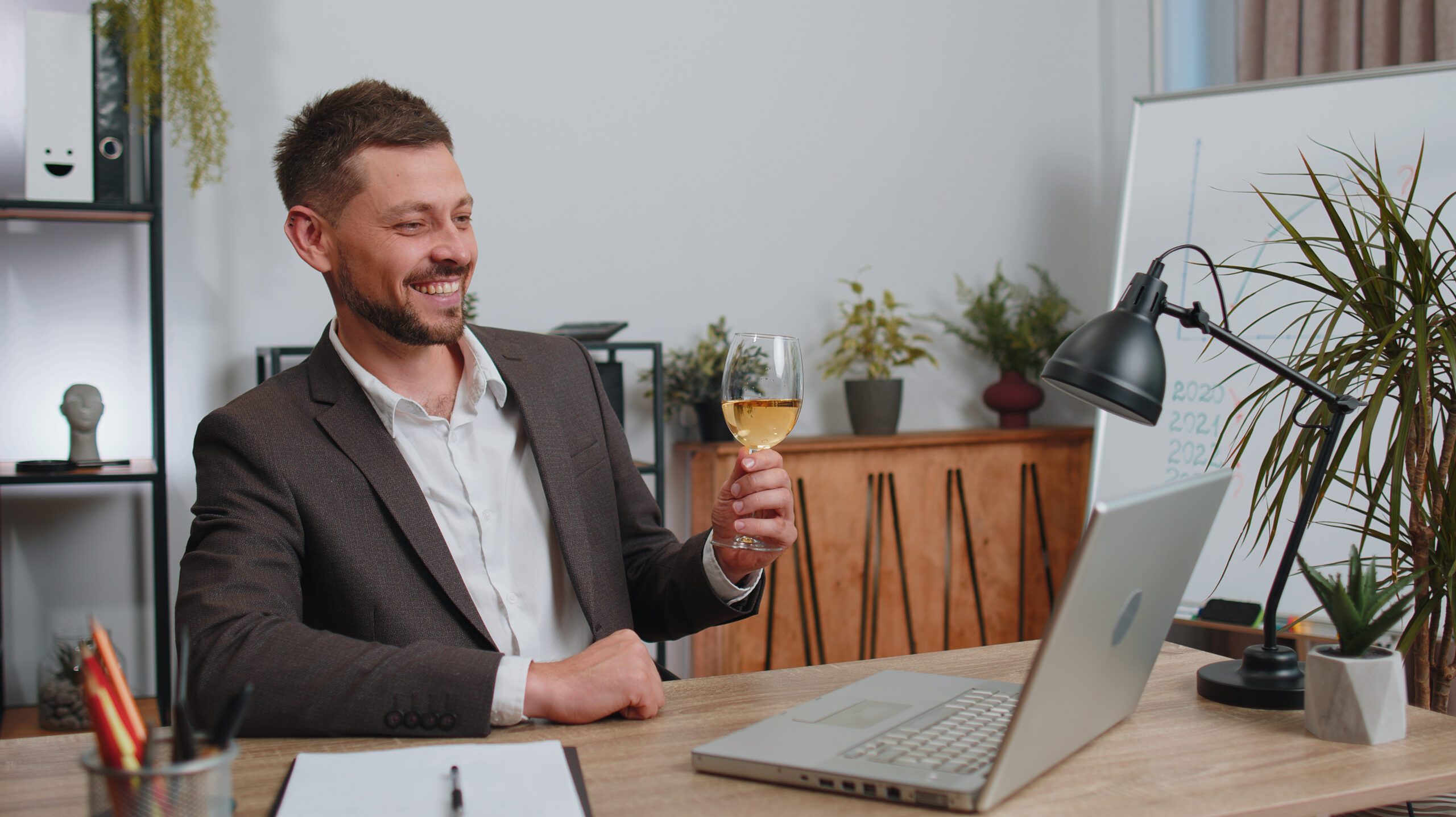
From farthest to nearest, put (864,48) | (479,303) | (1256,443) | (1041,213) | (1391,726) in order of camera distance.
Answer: (1041,213) → (864,48) → (479,303) → (1256,443) → (1391,726)

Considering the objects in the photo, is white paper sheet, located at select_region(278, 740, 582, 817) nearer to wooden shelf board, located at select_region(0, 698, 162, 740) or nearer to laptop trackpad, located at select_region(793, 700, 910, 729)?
laptop trackpad, located at select_region(793, 700, 910, 729)

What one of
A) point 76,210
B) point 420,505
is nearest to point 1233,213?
point 420,505

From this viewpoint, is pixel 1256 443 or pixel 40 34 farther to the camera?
pixel 1256 443

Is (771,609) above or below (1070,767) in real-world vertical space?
below

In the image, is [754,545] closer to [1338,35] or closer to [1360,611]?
[1360,611]

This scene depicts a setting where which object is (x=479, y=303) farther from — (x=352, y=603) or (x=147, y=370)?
(x=352, y=603)

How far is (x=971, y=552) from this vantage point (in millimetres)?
3436

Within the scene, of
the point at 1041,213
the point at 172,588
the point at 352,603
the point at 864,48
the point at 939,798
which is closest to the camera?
the point at 939,798

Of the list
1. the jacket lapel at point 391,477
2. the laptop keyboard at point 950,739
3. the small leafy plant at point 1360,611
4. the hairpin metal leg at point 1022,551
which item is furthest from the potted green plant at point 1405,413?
the hairpin metal leg at point 1022,551

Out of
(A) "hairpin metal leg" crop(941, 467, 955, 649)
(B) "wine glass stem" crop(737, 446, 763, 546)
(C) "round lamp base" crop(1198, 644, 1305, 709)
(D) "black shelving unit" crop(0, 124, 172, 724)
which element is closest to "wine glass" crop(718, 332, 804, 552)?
(B) "wine glass stem" crop(737, 446, 763, 546)

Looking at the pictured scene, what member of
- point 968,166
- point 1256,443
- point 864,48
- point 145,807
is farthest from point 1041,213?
point 145,807

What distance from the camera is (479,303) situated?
3125mm

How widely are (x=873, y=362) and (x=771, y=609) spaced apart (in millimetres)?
820

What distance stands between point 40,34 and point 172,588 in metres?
1.35
